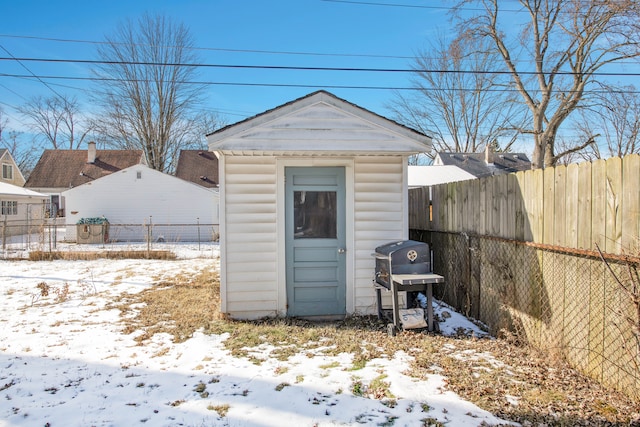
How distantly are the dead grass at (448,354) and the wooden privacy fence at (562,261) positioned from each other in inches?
8.1

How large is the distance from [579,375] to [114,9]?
11001 mm

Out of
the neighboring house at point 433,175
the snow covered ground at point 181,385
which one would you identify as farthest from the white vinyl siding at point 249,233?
the neighboring house at point 433,175

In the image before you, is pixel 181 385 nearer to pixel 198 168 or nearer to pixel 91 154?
pixel 198 168

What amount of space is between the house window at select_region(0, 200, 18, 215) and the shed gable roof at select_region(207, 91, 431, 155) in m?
22.2

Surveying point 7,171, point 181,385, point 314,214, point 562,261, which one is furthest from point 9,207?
point 562,261

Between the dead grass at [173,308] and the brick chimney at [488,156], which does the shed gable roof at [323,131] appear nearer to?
the dead grass at [173,308]

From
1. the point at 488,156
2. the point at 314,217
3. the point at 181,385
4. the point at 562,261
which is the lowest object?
the point at 181,385

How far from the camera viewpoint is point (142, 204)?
735 inches

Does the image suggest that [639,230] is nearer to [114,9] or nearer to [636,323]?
[636,323]

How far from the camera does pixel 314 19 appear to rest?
10680 mm

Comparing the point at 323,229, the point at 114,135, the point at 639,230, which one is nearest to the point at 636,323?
the point at 639,230

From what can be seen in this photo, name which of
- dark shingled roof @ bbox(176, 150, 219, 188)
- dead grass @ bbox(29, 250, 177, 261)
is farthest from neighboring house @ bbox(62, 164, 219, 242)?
dead grass @ bbox(29, 250, 177, 261)

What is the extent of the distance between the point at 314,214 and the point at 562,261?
290cm

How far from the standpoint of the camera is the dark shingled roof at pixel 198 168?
24766 millimetres
